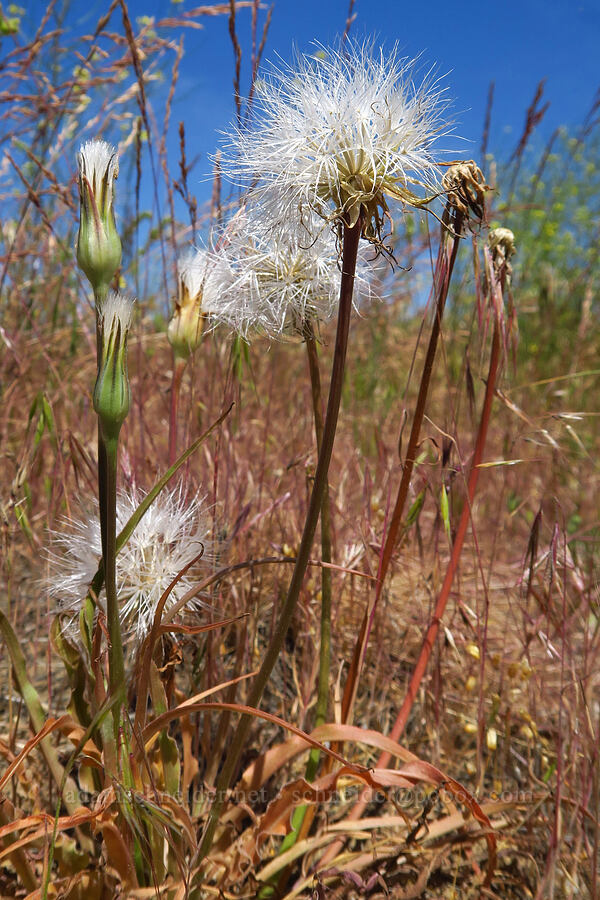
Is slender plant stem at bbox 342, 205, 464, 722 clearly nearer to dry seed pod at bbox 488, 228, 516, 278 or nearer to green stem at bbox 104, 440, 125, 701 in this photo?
dry seed pod at bbox 488, 228, 516, 278

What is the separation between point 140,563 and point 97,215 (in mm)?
465

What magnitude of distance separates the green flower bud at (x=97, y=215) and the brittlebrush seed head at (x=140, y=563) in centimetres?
37

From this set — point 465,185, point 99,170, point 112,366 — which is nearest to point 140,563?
point 112,366

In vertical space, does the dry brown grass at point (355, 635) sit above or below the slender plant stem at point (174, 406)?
below

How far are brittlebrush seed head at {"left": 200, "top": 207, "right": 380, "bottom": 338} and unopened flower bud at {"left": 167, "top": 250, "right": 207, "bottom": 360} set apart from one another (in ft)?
0.26

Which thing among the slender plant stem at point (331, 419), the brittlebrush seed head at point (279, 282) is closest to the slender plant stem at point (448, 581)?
the brittlebrush seed head at point (279, 282)

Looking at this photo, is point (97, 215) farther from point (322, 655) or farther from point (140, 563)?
point (322, 655)

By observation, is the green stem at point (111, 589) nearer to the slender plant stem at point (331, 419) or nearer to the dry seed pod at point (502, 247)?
A: the slender plant stem at point (331, 419)

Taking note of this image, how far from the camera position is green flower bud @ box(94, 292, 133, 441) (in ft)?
1.94

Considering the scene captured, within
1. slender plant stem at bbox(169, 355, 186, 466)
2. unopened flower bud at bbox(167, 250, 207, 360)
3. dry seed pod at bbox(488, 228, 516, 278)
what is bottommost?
slender plant stem at bbox(169, 355, 186, 466)

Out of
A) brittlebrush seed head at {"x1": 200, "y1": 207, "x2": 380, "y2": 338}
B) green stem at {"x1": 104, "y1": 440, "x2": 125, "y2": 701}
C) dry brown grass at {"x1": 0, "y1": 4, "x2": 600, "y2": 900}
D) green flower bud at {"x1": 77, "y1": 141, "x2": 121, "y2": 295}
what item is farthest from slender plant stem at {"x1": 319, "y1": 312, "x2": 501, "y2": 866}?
green flower bud at {"x1": 77, "y1": 141, "x2": 121, "y2": 295}

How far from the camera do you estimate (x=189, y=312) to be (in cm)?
100

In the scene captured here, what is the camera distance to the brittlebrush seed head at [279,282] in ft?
2.87

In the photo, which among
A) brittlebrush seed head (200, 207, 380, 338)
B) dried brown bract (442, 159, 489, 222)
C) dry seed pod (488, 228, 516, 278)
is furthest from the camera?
dry seed pod (488, 228, 516, 278)
